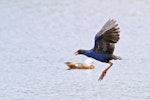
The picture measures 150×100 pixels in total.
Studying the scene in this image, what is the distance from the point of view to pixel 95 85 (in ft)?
53.5

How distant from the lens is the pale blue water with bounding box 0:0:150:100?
1575cm

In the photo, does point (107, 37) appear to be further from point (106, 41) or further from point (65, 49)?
point (65, 49)

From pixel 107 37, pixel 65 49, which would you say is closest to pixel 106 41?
pixel 107 37

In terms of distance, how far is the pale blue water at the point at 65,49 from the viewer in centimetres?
1575

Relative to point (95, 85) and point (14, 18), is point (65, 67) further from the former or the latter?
point (14, 18)

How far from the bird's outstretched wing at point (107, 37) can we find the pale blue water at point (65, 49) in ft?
4.79

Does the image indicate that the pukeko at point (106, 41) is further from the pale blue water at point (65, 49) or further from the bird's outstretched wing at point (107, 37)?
the pale blue water at point (65, 49)

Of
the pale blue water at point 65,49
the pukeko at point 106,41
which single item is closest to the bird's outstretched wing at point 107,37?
the pukeko at point 106,41

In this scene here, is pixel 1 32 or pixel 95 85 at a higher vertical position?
pixel 1 32

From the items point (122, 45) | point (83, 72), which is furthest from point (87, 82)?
point (122, 45)

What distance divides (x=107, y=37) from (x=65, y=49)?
22.3 ft

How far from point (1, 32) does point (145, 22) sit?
4593 millimetres

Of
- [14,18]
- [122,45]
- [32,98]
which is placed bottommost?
[32,98]

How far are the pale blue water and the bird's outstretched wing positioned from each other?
4.79 ft
